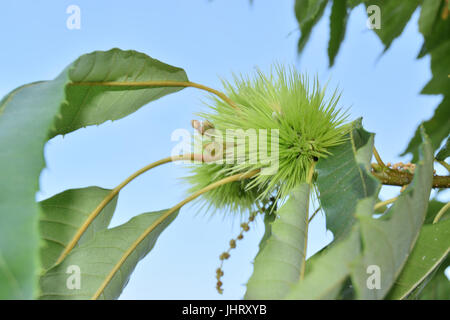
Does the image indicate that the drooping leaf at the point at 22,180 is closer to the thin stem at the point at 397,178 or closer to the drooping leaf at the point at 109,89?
the drooping leaf at the point at 109,89

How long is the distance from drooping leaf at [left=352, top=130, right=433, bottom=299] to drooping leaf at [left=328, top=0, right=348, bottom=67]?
14.5 inches

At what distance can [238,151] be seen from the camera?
54cm

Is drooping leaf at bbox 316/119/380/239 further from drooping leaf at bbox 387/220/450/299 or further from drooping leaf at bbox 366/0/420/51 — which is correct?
drooping leaf at bbox 366/0/420/51

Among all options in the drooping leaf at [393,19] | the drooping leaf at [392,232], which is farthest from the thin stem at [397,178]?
the drooping leaf at [393,19]

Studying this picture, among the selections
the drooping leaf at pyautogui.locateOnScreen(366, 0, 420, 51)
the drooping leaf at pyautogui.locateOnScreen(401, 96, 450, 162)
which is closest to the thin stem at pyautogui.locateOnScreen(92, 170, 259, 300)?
the drooping leaf at pyautogui.locateOnScreen(366, 0, 420, 51)

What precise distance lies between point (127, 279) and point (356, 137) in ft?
1.09

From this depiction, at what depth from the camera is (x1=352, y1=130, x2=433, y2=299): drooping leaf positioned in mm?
301

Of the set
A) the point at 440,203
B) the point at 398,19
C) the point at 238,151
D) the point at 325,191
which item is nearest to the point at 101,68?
the point at 238,151

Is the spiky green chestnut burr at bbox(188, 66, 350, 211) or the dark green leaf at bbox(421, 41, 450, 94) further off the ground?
the dark green leaf at bbox(421, 41, 450, 94)

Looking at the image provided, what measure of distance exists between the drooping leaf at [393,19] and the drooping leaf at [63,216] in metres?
0.50

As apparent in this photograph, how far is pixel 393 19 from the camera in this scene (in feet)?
2.40

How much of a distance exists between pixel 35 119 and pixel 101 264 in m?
0.25

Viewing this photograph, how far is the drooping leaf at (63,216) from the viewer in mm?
567
